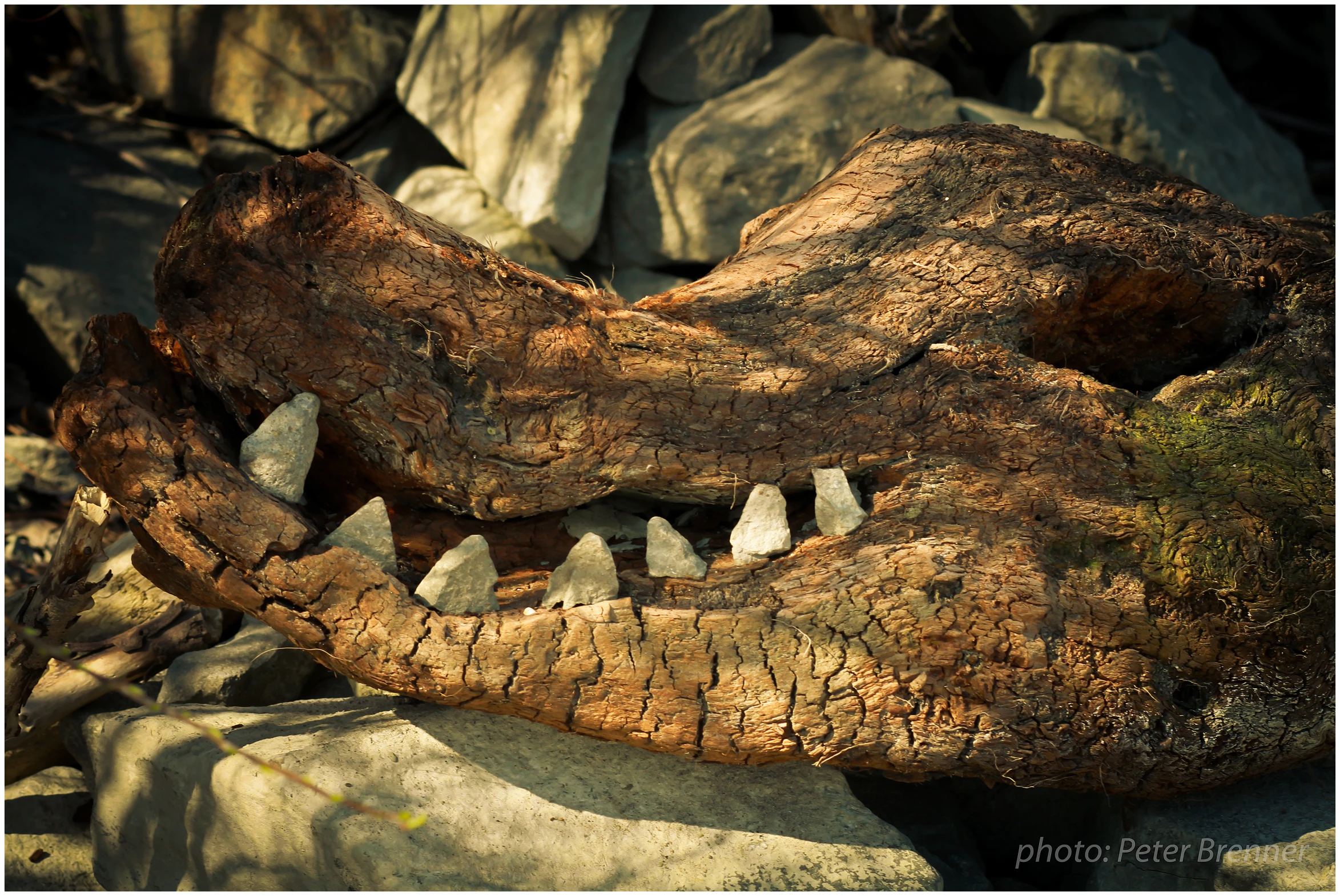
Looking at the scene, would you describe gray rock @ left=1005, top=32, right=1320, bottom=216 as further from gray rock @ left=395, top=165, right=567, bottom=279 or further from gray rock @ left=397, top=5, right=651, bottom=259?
gray rock @ left=395, top=165, right=567, bottom=279

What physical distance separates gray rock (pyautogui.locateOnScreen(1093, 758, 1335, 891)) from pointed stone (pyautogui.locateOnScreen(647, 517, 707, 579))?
127 centimetres

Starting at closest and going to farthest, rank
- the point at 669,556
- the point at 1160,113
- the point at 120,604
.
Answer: the point at 669,556, the point at 120,604, the point at 1160,113

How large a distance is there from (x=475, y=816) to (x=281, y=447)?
94cm

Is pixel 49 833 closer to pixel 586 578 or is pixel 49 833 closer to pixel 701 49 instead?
pixel 586 578

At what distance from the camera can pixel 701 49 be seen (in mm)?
5297

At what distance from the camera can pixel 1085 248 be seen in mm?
2598

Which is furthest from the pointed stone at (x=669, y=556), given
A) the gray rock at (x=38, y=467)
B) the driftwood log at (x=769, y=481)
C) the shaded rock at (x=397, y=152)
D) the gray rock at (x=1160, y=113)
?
the gray rock at (x=1160, y=113)

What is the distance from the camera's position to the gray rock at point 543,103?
198 inches

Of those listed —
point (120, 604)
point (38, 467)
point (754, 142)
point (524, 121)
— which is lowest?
point (38, 467)

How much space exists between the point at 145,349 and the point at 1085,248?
2440mm

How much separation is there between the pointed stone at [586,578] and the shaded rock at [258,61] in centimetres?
432

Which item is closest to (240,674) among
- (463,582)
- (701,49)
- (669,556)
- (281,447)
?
(281,447)

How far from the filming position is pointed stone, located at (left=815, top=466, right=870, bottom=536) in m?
2.22

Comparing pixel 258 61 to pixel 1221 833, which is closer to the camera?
pixel 1221 833
